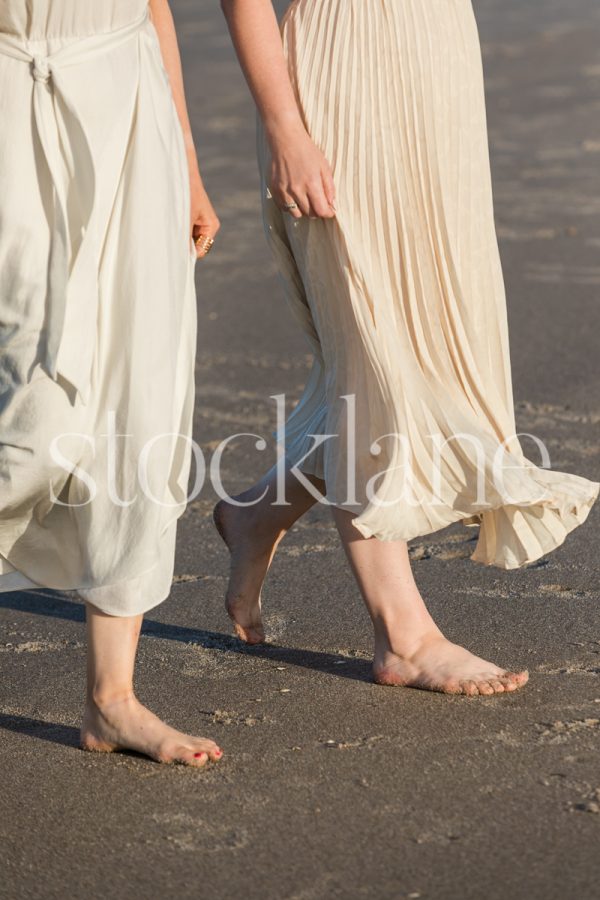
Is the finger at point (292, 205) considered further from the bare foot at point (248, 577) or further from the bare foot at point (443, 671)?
the bare foot at point (443, 671)

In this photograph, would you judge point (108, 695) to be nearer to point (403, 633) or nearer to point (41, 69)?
point (403, 633)

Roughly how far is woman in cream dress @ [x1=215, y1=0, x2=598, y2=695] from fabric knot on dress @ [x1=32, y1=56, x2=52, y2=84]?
48 centimetres

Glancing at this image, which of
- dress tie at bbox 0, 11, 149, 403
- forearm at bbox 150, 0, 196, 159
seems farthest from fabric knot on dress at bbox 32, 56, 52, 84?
forearm at bbox 150, 0, 196, 159

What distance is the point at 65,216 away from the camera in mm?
2600

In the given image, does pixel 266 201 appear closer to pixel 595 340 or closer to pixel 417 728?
pixel 417 728

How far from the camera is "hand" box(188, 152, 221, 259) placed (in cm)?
291

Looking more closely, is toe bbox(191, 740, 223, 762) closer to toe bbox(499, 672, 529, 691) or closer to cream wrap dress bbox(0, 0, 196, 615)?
cream wrap dress bbox(0, 0, 196, 615)

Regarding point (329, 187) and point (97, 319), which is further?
point (329, 187)

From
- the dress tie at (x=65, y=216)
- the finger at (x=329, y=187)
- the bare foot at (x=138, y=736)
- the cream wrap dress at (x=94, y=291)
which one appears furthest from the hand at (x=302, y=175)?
the bare foot at (x=138, y=736)

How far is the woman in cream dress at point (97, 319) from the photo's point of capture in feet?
8.50

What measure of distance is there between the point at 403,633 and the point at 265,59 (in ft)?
3.91

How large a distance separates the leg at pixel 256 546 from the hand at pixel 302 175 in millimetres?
646

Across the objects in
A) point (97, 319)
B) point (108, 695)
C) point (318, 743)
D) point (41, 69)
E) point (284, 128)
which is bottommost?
point (318, 743)

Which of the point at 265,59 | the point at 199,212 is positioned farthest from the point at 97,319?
the point at 265,59
